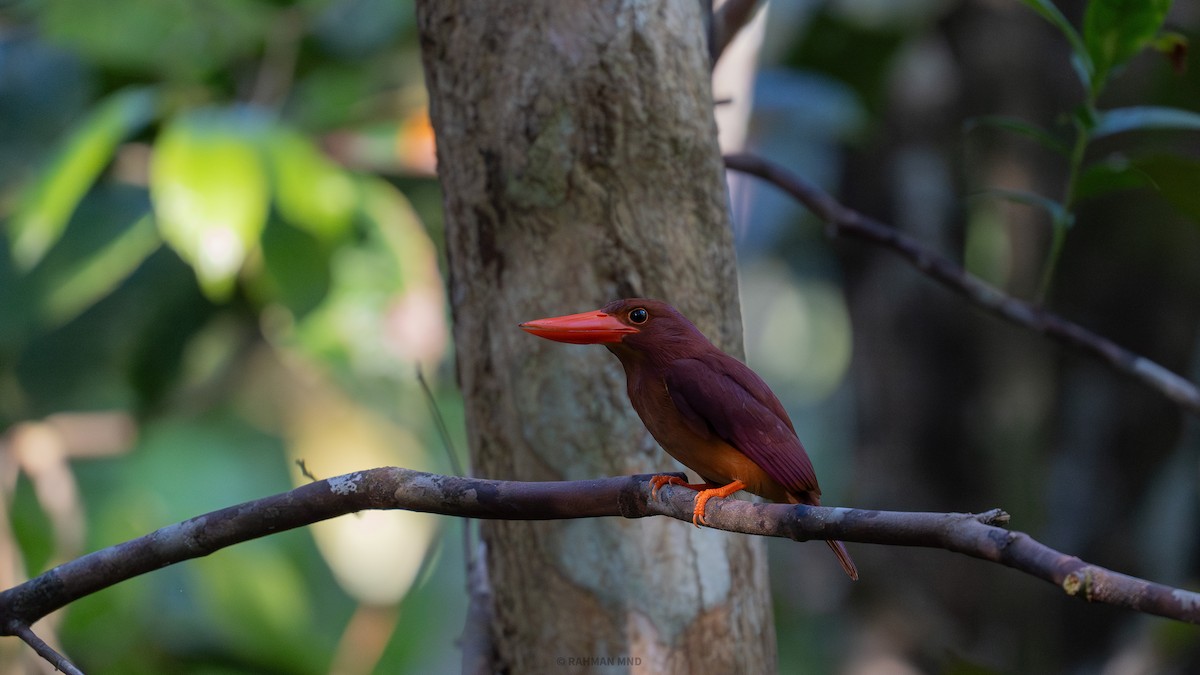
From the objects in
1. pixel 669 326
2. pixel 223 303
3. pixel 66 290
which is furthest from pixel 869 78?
pixel 669 326

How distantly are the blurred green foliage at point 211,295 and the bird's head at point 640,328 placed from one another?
171cm

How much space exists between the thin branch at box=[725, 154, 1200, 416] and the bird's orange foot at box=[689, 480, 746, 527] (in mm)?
972

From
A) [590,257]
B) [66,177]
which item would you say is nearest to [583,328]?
[590,257]

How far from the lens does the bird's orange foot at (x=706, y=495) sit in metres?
1.16

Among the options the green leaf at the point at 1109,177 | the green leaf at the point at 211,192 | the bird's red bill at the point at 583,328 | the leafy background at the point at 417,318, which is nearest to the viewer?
the bird's red bill at the point at 583,328

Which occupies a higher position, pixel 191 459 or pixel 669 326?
pixel 191 459

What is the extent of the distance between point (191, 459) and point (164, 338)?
5.03 ft

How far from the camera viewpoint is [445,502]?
117cm

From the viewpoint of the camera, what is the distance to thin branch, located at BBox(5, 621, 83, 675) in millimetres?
1211

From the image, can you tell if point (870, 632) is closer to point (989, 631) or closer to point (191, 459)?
point (989, 631)

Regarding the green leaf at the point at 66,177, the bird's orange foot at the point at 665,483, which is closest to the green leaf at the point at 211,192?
the green leaf at the point at 66,177

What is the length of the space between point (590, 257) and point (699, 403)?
14.6 inches

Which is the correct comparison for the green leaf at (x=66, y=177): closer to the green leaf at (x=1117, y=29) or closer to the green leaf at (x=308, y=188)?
the green leaf at (x=308, y=188)

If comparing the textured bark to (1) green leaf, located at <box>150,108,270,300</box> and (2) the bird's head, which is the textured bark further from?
(1) green leaf, located at <box>150,108,270,300</box>
